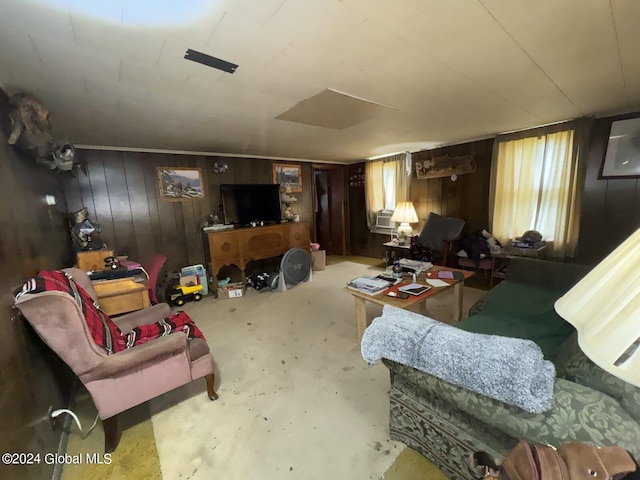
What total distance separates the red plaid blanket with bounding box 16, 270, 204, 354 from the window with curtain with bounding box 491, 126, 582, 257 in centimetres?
400

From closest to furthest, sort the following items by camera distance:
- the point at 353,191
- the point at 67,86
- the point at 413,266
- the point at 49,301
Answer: the point at 49,301, the point at 67,86, the point at 413,266, the point at 353,191

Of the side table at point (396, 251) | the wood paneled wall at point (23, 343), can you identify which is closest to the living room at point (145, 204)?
the wood paneled wall at point (23, 343)

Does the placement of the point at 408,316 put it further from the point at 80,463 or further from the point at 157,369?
the point at 80,463

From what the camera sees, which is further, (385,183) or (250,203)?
(385,183)

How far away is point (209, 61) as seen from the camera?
1.35 m


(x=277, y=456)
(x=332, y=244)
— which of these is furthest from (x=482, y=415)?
(x=332, y=244)

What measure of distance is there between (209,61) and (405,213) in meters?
3.72

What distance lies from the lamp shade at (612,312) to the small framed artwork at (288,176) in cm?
445

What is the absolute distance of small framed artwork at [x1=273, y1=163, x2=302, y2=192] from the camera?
4613mm

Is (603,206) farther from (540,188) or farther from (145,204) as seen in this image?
(145,204)

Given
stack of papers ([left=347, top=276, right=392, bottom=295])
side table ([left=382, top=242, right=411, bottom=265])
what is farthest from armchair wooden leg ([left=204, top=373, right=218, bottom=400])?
side table ([left=382, top=242, right=411, bottom=265])

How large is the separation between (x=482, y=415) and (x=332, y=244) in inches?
198

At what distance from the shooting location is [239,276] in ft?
14.1

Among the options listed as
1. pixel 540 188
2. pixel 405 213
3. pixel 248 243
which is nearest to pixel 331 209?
pixel 405 213
